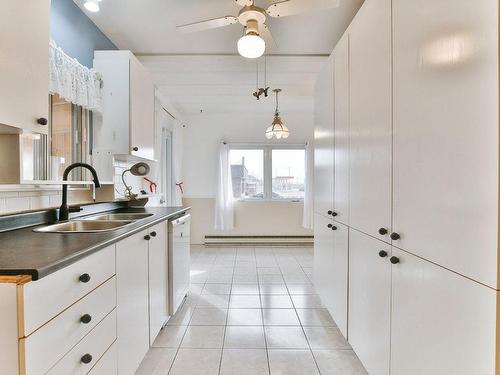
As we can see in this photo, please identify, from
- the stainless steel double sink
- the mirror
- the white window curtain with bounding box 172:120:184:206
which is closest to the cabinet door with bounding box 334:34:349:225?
the stainless steel double sink

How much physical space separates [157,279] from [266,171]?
3.77 meters

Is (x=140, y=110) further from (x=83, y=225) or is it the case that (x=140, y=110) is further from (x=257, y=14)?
(x=257, y=14)

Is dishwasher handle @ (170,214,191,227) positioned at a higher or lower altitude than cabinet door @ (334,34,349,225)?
lower

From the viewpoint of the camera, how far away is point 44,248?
43.3 inches

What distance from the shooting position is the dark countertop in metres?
0.86

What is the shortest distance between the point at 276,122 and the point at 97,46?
221 centimetres

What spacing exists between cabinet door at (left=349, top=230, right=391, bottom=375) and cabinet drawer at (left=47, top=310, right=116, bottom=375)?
4.20 feet

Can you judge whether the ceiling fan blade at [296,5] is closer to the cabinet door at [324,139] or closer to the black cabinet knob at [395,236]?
the cabinet door at [324,139]

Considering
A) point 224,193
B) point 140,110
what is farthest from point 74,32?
point 224,193

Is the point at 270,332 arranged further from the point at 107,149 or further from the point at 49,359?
the point at 107,149

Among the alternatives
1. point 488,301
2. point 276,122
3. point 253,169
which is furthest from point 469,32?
point 253,169

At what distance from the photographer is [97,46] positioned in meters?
2.56

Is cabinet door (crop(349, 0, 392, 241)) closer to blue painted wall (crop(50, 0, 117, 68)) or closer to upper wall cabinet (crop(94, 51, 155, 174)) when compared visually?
upper wall cabinet (crop(94, 51, 155, 174))

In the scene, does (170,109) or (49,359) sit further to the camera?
(170,109)
